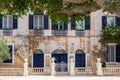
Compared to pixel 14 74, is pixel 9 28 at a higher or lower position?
higher

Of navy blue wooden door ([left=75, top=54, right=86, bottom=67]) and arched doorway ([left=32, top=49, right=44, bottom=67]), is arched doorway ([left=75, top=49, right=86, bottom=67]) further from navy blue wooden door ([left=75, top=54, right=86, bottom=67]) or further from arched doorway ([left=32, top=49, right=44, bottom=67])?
arched doorway ([left=32, top=49, right=44, bottom=67])

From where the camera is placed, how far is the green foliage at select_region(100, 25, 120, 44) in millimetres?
34094

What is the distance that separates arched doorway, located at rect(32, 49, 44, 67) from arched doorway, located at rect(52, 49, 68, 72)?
104cm

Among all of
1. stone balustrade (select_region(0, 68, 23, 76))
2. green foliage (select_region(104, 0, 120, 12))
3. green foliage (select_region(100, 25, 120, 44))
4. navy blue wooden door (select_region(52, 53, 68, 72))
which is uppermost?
green foliage (select_region(104, 0, 120, 12))

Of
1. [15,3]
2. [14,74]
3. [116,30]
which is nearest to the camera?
[15,3]

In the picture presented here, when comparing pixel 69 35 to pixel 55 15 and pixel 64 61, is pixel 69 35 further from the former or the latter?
pixel 55 15

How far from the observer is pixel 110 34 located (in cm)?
3434

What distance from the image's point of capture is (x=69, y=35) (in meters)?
35.5

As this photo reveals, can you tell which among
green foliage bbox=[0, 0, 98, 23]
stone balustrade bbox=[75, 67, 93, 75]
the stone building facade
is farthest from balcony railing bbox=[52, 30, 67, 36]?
green foliage bbox=[0, 0, 98, 23]

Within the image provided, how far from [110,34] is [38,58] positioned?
597cm

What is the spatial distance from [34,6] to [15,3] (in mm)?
691

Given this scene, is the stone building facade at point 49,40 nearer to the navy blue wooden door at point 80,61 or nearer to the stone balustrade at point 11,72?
the navy blue wooden door at point 80,61

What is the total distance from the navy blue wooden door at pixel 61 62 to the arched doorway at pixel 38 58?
1053mm

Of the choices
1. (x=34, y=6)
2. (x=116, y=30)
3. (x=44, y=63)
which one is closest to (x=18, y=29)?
(x=44, y=63)
